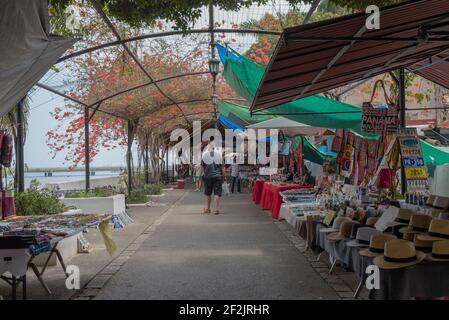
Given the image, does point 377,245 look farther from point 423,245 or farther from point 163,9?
point 163,9

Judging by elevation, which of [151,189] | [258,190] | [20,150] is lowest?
[151,189]

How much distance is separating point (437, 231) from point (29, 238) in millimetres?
3851

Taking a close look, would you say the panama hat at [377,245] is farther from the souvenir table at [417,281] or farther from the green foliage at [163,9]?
the green foliage at [163,9]

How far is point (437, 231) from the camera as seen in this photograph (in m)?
4.64

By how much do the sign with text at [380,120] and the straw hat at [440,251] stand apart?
3638mm

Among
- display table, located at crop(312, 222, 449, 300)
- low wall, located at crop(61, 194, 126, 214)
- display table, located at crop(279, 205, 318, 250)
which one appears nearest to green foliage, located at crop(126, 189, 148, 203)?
low wall, located at crop(61, 194, 126, 214)

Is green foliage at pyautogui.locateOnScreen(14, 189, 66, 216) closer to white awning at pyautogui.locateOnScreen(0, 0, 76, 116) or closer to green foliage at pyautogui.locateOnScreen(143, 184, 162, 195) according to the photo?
white awning at pyautogui.locateOnScreen(0, 0, 76, 116)

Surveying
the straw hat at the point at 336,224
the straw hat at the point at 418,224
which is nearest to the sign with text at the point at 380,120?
the straw hat at the point at 336,224

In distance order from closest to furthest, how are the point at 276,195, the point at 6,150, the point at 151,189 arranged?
the point at 6,150 < the point at 276,195 < the point at 151,189

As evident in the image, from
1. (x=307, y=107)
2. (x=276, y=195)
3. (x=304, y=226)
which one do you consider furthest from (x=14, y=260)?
(x=276, y=195)

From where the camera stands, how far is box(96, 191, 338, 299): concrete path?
19.8ft

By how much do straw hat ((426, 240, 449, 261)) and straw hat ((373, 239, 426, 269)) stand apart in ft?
0.30
